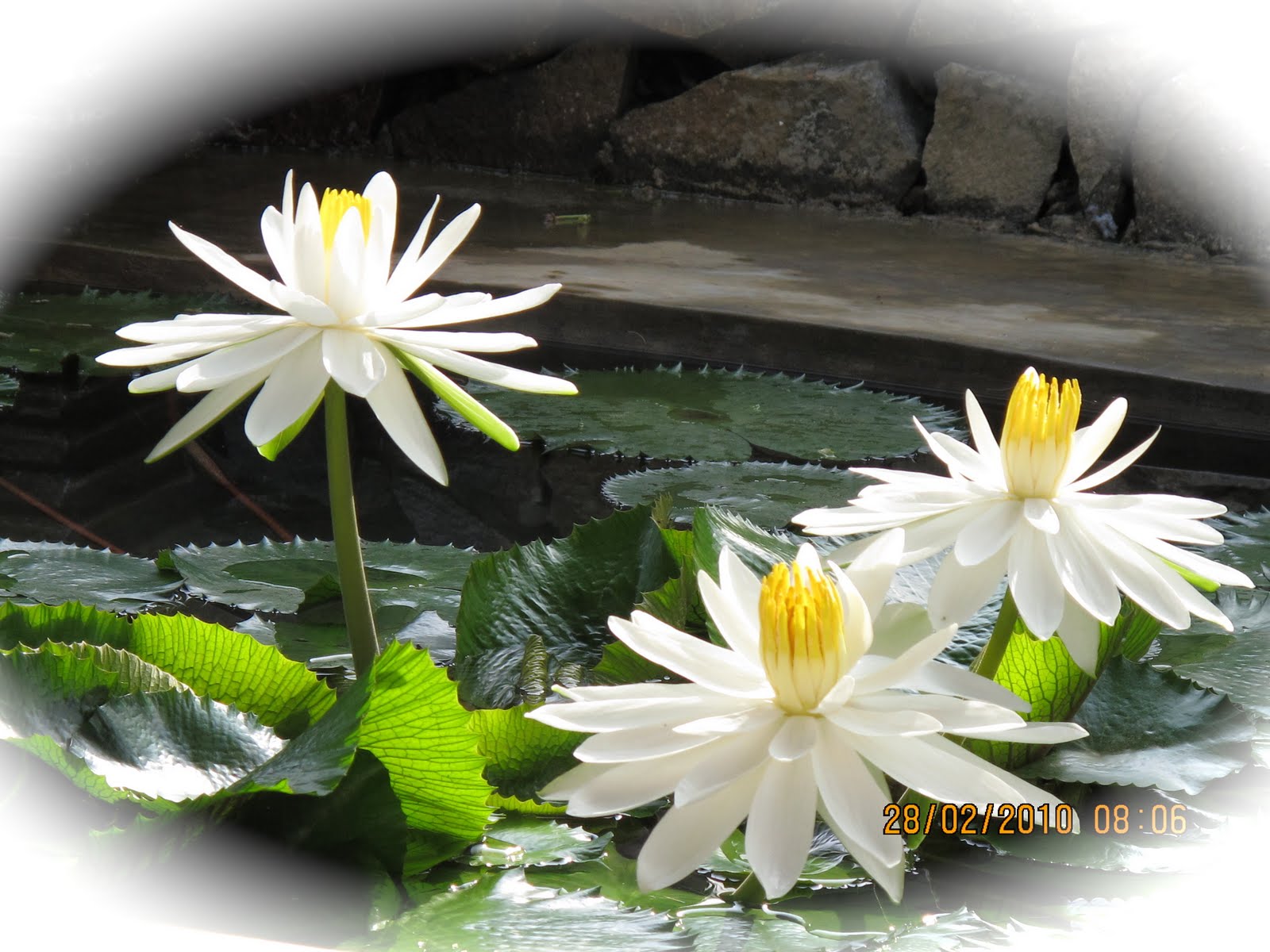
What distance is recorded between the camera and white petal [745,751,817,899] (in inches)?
15.0

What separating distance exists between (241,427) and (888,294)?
5.26ft

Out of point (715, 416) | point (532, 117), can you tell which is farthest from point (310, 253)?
point (532, 117)

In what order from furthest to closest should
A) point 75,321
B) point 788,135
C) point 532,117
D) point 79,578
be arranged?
point 532,117 < point 788,135 < point 75,321 < point 79,578

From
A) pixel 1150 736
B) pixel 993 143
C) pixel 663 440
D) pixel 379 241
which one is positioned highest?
pixel 993 143

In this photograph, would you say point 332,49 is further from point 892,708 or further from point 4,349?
point 892,708

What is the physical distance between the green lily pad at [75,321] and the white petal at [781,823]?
1.90 meters

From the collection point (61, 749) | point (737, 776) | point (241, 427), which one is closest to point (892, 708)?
point (737, 776)

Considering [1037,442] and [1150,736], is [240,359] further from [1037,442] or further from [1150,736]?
[1150,736]

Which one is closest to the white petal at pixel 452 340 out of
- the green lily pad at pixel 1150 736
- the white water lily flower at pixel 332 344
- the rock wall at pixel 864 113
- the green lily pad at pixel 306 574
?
the white water lily flower at pixel 332 344

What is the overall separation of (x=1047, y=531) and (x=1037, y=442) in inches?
1.9

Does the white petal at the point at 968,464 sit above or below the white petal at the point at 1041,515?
above

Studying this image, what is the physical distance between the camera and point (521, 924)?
1.88 ft

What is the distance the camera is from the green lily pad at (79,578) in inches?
42.4

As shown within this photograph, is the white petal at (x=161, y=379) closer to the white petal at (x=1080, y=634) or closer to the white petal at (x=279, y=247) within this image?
the white petal at (x=279, y=247)
